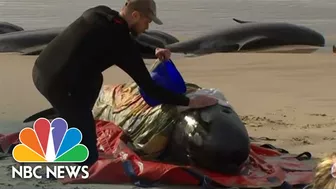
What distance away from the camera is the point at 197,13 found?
2847cm

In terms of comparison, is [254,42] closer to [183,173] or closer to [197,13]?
[197,13]

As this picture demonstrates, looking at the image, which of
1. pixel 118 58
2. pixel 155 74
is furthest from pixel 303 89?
pixel 118 58

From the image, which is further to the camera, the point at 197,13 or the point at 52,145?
the point at 197,13

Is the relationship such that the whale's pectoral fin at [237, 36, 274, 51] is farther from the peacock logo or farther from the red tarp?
the peacock logo

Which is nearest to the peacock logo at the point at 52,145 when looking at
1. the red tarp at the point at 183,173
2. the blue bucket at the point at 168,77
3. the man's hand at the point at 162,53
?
the red tarp at the point at 183,173

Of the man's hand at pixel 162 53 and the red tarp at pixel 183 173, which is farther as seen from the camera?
the man's hand at pixel 162 53

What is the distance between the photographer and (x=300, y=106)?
35.4 ft

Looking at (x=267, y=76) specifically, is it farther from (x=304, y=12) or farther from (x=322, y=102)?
(x=304, y=12)

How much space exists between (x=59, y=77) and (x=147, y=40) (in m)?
10.7

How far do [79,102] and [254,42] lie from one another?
11.6 metres

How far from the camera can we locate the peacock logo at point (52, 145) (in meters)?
6.75

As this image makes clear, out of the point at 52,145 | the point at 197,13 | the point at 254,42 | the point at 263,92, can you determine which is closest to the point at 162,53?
the point at 52,145

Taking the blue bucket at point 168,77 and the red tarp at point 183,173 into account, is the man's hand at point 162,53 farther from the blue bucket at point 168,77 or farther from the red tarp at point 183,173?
the red tarp at point 183,173

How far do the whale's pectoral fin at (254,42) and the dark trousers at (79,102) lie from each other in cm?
1112
